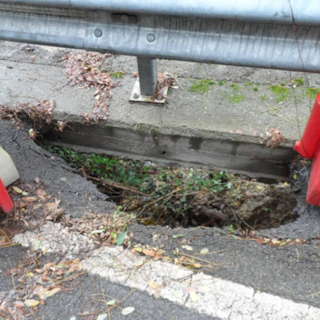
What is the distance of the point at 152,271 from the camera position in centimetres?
254

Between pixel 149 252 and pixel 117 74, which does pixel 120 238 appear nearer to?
pixel 149 252

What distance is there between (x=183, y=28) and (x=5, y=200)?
2.00 metres

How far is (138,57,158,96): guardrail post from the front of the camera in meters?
3.11

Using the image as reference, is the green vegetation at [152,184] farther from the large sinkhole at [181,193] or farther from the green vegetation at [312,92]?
the green vegetation at [312,92]

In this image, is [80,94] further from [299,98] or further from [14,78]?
[299,98]

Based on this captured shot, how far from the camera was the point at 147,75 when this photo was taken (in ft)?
10.6

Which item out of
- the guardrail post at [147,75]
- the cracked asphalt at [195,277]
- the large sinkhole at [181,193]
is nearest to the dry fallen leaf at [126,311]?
the cracked asphalt at [195,277]

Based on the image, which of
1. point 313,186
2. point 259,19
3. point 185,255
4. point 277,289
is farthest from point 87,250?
point 259,19

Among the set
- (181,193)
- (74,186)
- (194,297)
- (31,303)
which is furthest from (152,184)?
(31,303)

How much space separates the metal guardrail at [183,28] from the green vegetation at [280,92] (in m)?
1.11

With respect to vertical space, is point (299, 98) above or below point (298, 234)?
above

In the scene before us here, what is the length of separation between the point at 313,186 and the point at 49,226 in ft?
7.25

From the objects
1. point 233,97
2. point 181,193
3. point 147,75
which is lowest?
point 181,193

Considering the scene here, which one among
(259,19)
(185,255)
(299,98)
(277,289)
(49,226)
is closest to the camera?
(259,19)
